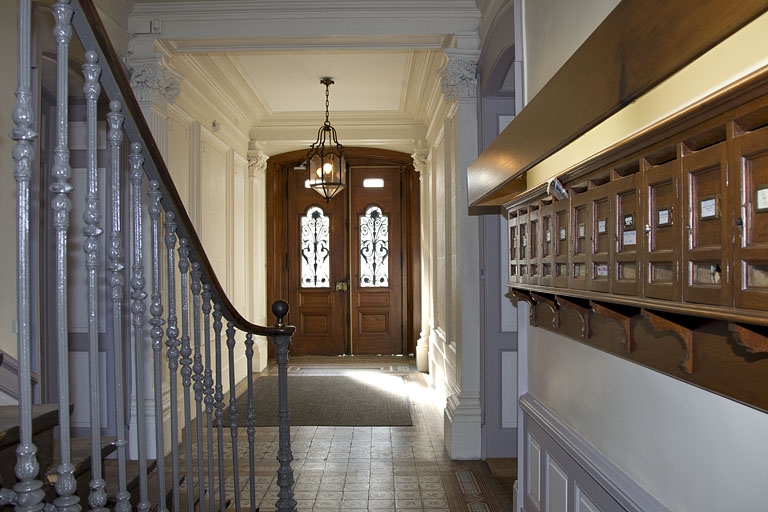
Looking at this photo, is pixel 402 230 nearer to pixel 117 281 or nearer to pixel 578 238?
pixel 578 238

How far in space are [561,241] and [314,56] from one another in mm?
4366

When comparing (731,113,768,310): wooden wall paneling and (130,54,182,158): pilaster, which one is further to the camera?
(130,54,182,158): pilaster

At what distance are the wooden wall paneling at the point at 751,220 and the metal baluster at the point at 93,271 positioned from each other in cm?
129

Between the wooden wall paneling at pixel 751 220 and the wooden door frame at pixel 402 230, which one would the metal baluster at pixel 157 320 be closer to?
the wooden wall paneling at pixel 751 220

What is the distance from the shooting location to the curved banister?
1506 mm

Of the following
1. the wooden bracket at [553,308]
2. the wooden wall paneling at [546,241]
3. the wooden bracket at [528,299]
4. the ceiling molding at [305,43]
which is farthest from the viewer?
the ceiling molding at [305,43]

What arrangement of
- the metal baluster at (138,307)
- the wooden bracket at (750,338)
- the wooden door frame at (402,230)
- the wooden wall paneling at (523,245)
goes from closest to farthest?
the wooden bracket at (750,338), the metal baluster at (138,307), the wooden wall paneling at (523,245), the wooden door frame at (402,230)

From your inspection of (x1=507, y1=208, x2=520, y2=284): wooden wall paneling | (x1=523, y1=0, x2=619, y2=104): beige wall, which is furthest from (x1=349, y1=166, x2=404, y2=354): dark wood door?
(x1=507, y1=208, x2=520, y2=284): wooden wall paneling

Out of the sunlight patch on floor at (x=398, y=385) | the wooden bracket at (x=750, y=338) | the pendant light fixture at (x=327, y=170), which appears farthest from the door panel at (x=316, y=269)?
the wooden bracket at (x=750, y=338)

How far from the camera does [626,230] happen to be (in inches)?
59.0

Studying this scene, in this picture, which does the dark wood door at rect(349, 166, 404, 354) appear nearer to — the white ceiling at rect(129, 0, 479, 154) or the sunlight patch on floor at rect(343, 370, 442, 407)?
the white ceiling at rect(129, 0, 479, 154)

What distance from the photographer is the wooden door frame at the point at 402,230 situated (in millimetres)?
9359

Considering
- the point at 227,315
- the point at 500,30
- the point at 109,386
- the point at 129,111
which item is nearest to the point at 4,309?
the point at 109,386

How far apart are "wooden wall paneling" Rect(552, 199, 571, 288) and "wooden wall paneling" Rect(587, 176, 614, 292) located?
0.18m
